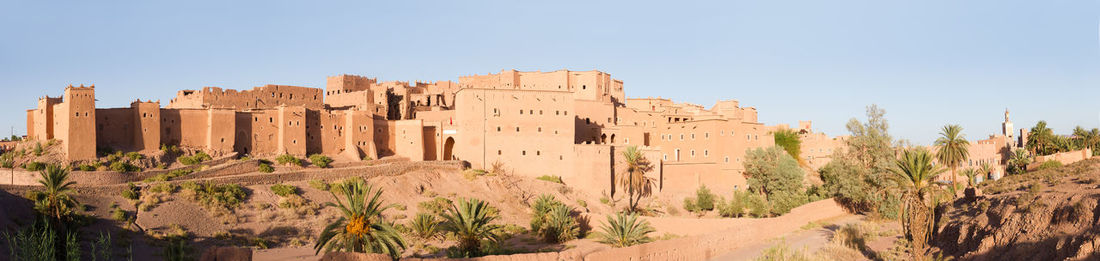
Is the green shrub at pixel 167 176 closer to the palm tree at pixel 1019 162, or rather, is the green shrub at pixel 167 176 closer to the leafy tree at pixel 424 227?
the leafy tree at pixel 424 227

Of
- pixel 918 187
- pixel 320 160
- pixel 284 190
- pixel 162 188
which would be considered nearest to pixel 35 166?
pixel 162 188

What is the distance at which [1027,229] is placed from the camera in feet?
75.5

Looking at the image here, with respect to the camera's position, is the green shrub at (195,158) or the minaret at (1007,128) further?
the minaret at (1007,128)

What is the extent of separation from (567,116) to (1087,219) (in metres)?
29.1

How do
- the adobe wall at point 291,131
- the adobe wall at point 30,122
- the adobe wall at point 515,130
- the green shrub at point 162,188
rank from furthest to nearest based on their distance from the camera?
the adobe wall at point 515,130, the adobe wall at point 291,131, the adobe wall at point 30,122, the green shrub at point 162,188

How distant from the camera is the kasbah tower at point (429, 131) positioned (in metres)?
39.4

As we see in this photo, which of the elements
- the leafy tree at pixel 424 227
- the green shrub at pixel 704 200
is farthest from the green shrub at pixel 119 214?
the green shrub at pixel 704 200

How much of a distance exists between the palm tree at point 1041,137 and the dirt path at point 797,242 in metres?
34.5

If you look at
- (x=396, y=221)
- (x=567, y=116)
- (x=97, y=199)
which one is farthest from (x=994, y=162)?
(x=97, y=199)

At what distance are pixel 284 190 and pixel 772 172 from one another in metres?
29.4

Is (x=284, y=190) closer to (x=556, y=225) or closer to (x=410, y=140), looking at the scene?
(x=410, y=140)

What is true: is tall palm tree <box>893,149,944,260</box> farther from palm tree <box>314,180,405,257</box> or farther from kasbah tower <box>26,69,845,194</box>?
kasbah tower <box>26,69,845,194</box>

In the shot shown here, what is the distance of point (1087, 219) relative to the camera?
21031mm

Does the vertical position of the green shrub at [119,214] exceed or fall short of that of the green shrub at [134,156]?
it falls short
